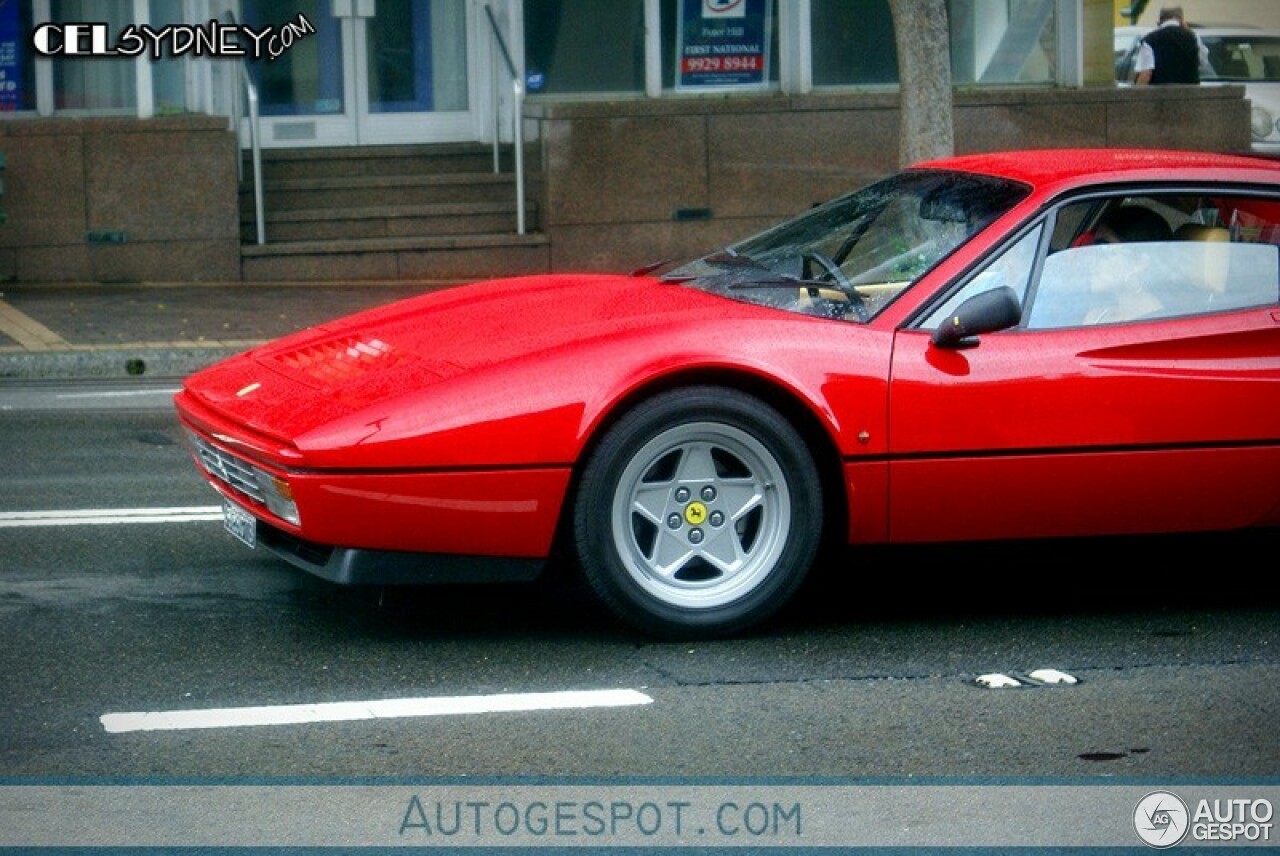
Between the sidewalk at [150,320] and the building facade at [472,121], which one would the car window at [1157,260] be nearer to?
the sidewalk at [150,320]

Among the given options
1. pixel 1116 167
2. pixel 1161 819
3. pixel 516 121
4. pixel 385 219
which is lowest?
pixel 1161 819

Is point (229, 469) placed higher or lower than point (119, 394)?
higher

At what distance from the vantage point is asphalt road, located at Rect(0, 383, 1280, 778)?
4.48m

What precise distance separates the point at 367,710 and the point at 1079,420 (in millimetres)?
2107

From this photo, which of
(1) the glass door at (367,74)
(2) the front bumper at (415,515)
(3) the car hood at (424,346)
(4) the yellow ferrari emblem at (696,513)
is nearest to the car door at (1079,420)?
(4) the yellow ferrari emblem at (696,513)

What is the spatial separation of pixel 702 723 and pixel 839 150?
11412 mm

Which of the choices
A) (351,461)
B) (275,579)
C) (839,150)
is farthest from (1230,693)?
(839,150)

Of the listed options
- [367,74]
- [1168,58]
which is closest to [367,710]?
[367,74]

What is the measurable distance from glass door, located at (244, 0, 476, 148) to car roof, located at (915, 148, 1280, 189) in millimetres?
10502

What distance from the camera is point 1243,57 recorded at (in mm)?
21234

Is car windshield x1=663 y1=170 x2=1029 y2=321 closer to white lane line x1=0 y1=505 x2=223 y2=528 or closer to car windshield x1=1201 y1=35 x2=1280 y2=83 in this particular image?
white lane line x1=0 y1=505 x2=223 y2=528

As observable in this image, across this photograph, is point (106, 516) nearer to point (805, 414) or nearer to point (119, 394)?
point (805, 414)

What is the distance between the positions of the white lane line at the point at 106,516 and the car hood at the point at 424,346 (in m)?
1.05

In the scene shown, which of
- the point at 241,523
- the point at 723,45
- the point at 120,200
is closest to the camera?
the point at 241,523
